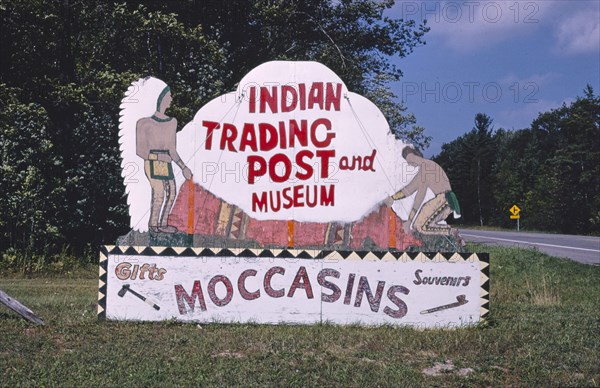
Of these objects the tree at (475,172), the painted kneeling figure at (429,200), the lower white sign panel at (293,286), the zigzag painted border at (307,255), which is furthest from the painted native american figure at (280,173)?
the tree at (475,172)

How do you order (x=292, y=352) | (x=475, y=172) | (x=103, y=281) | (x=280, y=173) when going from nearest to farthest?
(x=292, y=352) → (x=103, y=281) → (x=280, y=173) → (x=475, y=172)

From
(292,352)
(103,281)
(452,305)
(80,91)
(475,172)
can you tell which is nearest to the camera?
(292,352)

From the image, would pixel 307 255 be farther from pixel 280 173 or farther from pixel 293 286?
pixel 280 173

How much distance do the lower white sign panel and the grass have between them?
0.25 m

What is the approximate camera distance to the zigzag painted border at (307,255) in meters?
8.79

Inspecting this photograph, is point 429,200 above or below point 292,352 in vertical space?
above

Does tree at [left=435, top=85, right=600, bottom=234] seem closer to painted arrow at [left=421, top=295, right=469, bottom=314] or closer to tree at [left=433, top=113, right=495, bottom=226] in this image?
tree at [left=433, top=113, right=495, bottom=226]

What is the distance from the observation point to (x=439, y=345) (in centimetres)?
756

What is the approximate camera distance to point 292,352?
7.07 meters

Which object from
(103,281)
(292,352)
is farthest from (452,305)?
(103,281)

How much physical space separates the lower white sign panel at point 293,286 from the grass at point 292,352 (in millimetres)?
250

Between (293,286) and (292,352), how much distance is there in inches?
71.9

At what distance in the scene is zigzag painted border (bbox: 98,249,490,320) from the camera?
8.79 m

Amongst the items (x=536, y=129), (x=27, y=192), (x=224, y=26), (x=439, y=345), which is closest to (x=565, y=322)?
(x=439, y=345)
